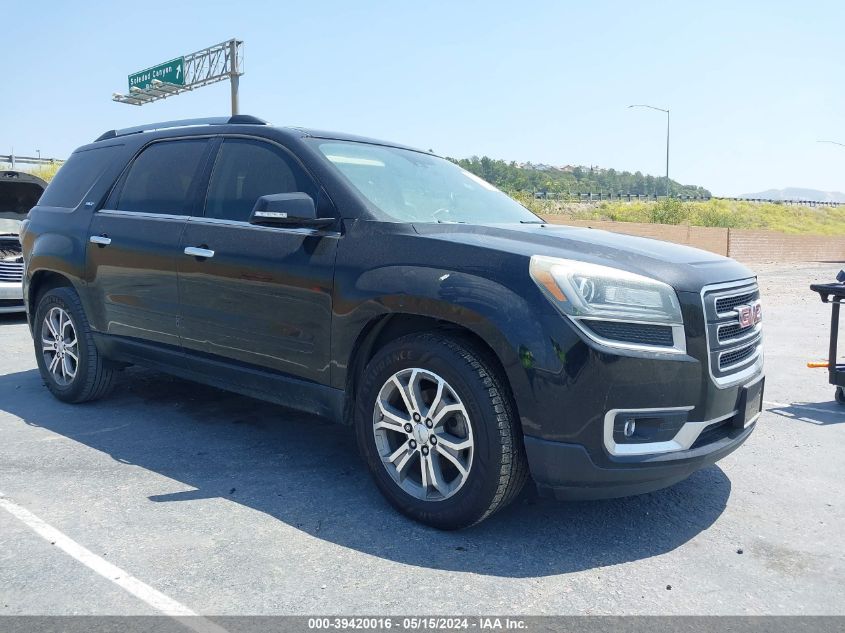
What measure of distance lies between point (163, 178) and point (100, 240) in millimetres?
658

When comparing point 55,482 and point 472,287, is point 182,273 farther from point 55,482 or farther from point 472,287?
point 472,287

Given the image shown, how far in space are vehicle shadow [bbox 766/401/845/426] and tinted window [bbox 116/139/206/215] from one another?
4.51 metres

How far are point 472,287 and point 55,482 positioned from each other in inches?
97.6

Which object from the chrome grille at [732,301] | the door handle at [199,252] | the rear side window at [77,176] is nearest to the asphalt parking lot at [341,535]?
the chrome grille at [732,301]

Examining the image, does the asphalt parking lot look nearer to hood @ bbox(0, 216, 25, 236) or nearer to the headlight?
the headlight

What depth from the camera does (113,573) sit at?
2979 mm

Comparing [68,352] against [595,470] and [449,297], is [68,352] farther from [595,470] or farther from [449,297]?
[595,470]

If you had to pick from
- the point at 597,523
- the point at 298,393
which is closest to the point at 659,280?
the point at 597,523

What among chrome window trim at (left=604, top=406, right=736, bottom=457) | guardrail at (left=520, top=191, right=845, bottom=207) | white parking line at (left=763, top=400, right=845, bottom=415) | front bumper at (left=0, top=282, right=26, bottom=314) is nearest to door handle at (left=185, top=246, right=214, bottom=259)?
chrome window trim at (left=604, top=406, right=736, bottom=457)

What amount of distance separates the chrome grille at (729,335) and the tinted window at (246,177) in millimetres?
2108

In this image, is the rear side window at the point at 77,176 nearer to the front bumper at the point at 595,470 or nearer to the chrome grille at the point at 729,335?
the front bumper at the point at 595,470

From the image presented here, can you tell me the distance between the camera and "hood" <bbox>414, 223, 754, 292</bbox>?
323 centimetres

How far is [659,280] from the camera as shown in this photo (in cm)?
317

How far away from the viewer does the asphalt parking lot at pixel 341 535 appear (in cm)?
284
